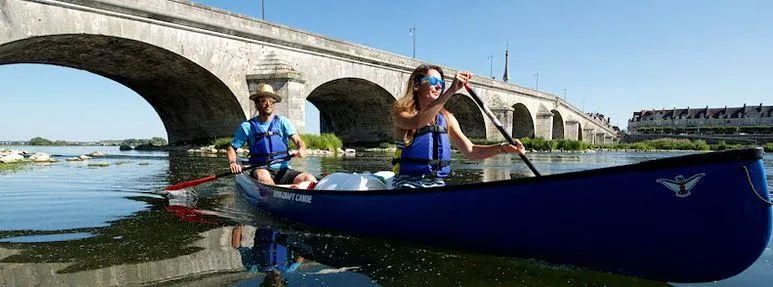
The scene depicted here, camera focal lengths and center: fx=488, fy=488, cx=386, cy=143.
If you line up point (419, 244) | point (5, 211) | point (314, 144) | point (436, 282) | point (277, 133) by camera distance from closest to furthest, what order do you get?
point (436, 282), point (419, 244), point (5, 211), point (277, 133), point (314, 144)

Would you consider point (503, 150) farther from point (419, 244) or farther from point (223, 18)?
point (223, 18)

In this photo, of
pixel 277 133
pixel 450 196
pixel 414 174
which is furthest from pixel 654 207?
pixel 277 133

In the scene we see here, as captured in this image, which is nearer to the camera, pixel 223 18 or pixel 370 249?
pixel 370 249

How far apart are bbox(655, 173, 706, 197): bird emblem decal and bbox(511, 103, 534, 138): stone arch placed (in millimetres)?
44054

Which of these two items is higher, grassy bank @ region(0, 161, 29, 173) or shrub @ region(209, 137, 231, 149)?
shrub @ region(209, 137, 231, 149)

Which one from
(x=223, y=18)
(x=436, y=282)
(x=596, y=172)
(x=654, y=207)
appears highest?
(x=223, y=18)

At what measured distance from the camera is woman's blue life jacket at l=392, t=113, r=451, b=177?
13.7 ft

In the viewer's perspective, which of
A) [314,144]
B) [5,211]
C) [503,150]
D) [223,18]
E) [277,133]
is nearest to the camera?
[503,150]

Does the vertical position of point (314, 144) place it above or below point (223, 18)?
below

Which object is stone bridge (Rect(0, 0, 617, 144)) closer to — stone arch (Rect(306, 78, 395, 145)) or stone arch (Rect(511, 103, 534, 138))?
stone arch (Rect(306, 78, 395, 145))

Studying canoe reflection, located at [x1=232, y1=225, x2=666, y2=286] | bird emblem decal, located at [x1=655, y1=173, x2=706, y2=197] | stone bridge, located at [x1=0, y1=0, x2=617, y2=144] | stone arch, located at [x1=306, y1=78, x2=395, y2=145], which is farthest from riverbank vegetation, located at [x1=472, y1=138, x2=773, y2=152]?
bird emblem decal, located at [x1=655, y1=173, x2=706, y2=197]

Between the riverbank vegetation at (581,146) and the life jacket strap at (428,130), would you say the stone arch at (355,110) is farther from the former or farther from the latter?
the life jacket strap at (428,130)

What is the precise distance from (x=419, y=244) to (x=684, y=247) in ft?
5.95

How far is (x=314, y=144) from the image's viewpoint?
2197 centimetres
